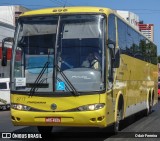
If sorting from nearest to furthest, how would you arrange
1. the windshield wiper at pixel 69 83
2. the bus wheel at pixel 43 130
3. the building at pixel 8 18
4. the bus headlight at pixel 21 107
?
1. the windshield wiper at pixel 69 83
2. the bus headlight at pixel 21 107
3. the bus wheel at pixel 43 130
4. the building at pixel 8 18

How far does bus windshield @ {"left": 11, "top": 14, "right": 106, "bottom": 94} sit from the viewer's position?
10992 mm

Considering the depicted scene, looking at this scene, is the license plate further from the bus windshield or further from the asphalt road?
the asphalt road

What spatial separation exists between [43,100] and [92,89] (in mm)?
1222

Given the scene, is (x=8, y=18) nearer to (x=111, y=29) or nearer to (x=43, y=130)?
(x=43, y=130)

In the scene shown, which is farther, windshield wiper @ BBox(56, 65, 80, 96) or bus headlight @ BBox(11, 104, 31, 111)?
bus headlight @ BBox(11, 104, 31, 111)

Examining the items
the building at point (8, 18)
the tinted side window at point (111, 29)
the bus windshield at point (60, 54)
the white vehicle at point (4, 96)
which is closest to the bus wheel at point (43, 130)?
the bus windshield at point (60, 54)

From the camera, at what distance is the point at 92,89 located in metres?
10.9

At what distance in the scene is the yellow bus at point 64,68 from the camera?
10836mm

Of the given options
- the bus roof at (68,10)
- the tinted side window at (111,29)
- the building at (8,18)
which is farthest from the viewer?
the building at (8,18)

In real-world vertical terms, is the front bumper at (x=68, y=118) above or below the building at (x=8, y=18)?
below

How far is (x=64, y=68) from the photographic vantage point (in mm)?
11062

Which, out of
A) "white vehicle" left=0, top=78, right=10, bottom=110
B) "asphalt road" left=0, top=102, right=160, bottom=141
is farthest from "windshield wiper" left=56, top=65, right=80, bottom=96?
"white vehicle" left=0, top=78, right=10, bottom=110

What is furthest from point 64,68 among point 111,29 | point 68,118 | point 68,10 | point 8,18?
point 8,18

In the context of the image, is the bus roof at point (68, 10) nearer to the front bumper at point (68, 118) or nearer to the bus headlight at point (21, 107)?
the bus headlight at point (21, 107)
